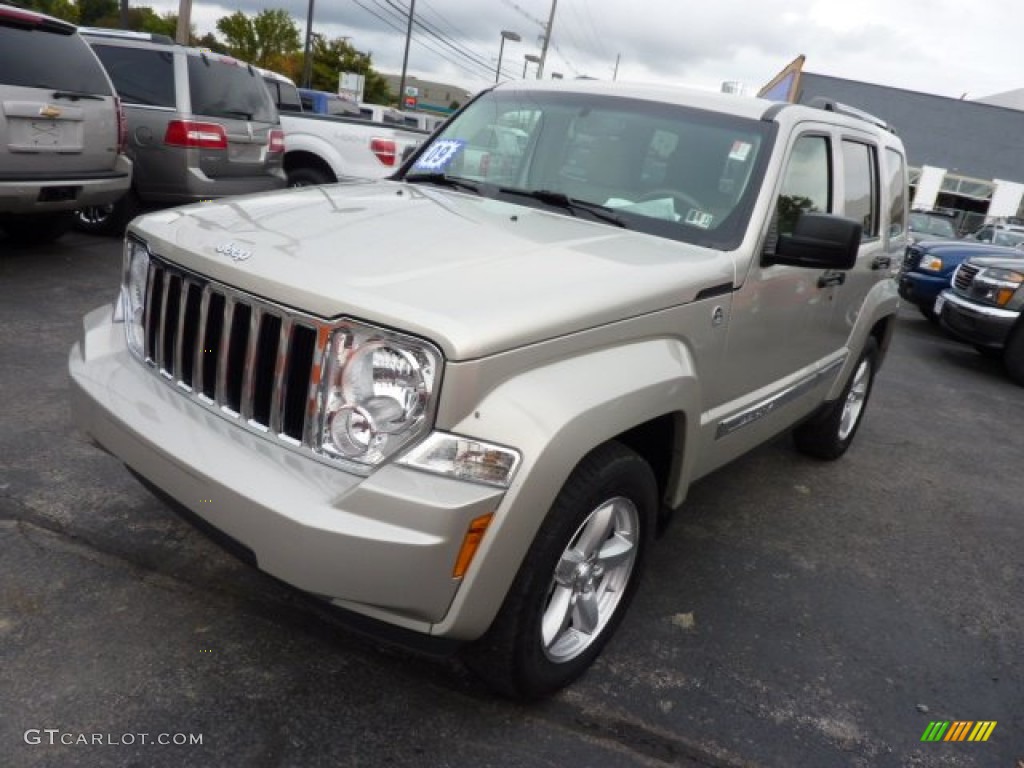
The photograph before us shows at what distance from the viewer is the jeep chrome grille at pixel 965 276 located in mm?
8688

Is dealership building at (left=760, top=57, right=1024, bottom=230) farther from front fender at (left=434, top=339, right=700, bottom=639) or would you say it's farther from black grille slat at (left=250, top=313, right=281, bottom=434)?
black grille slat at (left=250, top=313, right=281, bottom=434)

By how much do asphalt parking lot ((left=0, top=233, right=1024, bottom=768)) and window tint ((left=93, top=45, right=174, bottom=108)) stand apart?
438 cm

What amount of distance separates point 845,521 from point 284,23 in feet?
223

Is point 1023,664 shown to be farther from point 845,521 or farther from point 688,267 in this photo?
point 688,267

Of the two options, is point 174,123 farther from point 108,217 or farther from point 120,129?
point 108,217

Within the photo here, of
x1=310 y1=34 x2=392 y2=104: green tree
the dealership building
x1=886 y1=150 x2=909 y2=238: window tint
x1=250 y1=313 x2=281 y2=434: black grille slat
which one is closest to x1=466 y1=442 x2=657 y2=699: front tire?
x1=250 y1=313 x2=281 y2=434: black grille slat

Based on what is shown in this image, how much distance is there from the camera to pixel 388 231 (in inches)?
100

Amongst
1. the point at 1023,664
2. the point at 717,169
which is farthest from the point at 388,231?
the point at 1023,664

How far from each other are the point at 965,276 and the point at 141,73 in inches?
339

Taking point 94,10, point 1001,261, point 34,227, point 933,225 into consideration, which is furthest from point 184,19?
point 94,10

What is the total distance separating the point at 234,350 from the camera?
7.40ft

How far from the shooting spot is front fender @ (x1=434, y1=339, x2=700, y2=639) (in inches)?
76.9

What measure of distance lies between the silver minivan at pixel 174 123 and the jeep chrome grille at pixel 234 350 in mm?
5537

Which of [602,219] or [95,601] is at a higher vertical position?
[602,219]
